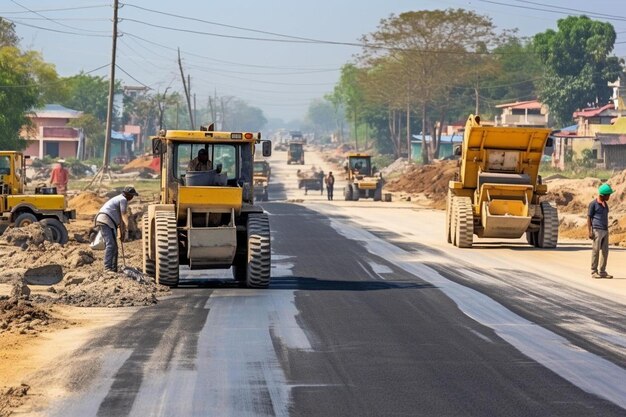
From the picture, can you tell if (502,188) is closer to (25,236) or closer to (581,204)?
(25,236)

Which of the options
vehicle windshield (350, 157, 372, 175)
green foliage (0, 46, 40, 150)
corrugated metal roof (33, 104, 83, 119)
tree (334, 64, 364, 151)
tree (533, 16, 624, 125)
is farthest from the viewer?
tree (334, 64, 364, 151)

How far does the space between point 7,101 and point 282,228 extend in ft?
135

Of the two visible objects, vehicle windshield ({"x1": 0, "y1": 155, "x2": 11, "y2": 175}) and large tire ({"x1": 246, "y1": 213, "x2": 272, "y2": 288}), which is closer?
large tire ({"x1": 246, "y1": 213, "x2": 272, "y2": 288})

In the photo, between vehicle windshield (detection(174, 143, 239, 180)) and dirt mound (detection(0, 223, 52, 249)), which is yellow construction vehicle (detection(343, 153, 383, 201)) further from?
vehicle windshield (detection(174, 143, 239, 180))

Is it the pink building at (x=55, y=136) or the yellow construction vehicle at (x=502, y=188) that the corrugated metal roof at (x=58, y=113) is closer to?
the pink building at (x=55, y=136)

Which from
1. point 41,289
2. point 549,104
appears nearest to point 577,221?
point 41,289

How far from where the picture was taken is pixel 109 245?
1964 centimetres

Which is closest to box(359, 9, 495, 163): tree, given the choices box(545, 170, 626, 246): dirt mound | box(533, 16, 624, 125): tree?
box(533, 16, 624, 125): tree

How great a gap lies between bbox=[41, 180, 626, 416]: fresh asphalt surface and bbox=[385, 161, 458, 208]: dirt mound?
1879 inches

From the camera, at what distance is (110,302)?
17344 mm

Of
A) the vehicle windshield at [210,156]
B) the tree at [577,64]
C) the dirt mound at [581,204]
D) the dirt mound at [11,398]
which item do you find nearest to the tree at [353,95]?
the tree at [577,64]

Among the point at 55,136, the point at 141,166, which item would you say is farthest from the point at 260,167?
the point at 55,136

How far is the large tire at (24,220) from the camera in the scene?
2980 centimetres

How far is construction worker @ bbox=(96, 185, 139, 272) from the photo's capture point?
19.5 metres
